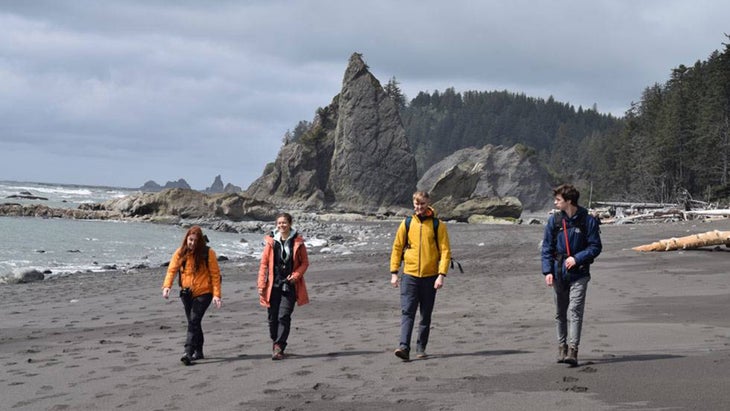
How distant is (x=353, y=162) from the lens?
9281 centimetres

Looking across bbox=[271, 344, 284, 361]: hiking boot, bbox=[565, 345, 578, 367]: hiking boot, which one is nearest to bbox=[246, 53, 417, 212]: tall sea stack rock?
bbox=[271, 344, 284, 361]: hiking boot

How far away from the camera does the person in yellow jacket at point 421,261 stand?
7.70 meters

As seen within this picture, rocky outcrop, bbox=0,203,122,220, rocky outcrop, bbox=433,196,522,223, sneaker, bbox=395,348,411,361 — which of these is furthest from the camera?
rocky outcrop, bbox=433,196,522,223

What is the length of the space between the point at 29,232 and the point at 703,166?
51479 millimetres

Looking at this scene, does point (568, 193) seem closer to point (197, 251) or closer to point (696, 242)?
point (197, 251)

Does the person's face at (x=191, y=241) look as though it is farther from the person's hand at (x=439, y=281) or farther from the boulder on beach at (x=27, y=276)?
the boulder on beach at (x=27, y=276)

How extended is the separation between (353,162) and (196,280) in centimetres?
8497

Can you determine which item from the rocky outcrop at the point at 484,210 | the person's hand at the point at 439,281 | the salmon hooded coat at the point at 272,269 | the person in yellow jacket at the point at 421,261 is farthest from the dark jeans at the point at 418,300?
the rocky outcrop at the point at 484,210

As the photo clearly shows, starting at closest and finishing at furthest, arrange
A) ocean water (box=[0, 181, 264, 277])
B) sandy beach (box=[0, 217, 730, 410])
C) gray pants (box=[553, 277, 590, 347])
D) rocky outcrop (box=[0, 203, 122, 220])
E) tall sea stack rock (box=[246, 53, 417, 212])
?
sandy beach (box=[0, 217, 730, 410]), gray pants (box=[553, 277, 590, 347]), ocean water (box=[0, 181, 264, 277]), rocky outcrop (box=[0, 203, 122, 220]), tall sea stack rock (box=[246, 53, 417, 212])

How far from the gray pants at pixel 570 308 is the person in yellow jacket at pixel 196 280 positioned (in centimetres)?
368

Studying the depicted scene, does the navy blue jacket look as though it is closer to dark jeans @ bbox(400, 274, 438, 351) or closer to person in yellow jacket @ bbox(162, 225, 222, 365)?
dark jeans @ bbox(400, 274, 438, 351)

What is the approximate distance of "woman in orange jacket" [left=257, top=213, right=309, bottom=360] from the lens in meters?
8.08

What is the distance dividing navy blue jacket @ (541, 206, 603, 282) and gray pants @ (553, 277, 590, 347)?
9cm

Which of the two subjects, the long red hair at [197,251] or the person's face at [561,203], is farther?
the long red hair at [197,251]
